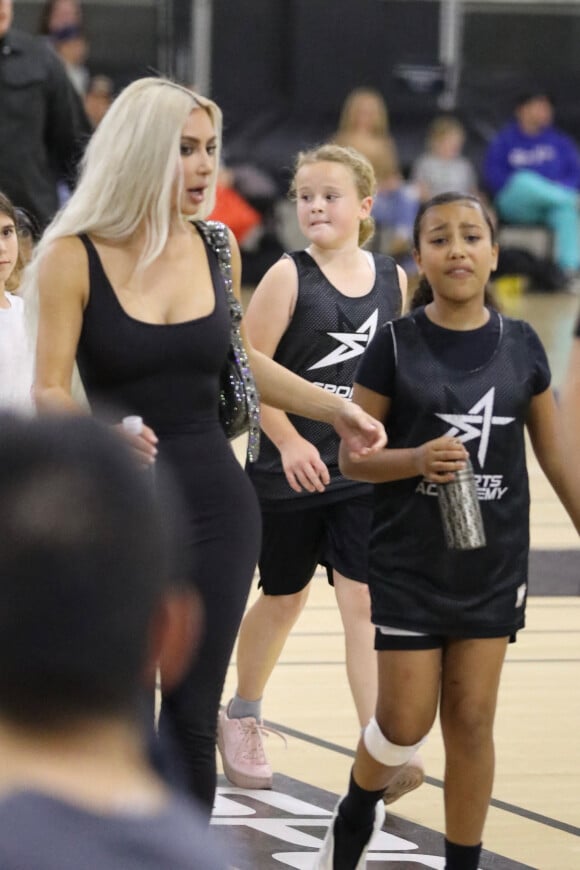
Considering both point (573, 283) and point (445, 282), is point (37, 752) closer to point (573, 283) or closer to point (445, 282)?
point (445, 282)

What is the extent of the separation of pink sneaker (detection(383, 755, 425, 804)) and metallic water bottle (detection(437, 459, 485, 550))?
1.04m

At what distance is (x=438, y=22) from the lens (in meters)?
17.9

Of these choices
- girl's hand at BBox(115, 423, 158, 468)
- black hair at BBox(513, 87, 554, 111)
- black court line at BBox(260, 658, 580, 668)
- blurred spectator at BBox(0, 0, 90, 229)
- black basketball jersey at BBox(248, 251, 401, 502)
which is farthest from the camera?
black hair at BBox(513, 87, 554, 111)

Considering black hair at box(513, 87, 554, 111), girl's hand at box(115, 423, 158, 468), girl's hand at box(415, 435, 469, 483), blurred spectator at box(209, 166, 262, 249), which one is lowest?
blurred spectator at box(209, 166, 262, 249)

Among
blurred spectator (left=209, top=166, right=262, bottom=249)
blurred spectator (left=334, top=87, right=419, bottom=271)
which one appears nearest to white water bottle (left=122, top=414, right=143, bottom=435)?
blurred spectator (left=334, top=87, right=419, bottom=271)

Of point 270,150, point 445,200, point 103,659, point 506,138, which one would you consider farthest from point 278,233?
point 103,659

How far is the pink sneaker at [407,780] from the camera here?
4168 millimetres

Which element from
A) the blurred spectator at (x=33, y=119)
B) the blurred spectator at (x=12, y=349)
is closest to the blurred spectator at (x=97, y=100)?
the blurred spectator at (x=33, y=119)

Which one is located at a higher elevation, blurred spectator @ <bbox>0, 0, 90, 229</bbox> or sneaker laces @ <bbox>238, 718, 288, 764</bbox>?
blurred spectator @ <bbox>0, 0, 90, 229</bbox>

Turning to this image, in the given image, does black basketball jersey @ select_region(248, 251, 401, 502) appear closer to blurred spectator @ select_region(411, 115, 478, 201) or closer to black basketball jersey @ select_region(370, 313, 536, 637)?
black basketball jersey @ select_region(370, 313, 536, 637)

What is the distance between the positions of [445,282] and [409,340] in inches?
5.4

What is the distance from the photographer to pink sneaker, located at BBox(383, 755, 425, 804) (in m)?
4.17

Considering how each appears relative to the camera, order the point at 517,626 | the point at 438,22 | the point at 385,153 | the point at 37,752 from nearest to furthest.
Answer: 1. the point at 37,752
2. the point at 517,626
3. the point at 385,153
4. the point at 438,22

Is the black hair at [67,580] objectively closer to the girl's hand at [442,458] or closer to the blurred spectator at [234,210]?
the girl's hand at [442,458]
